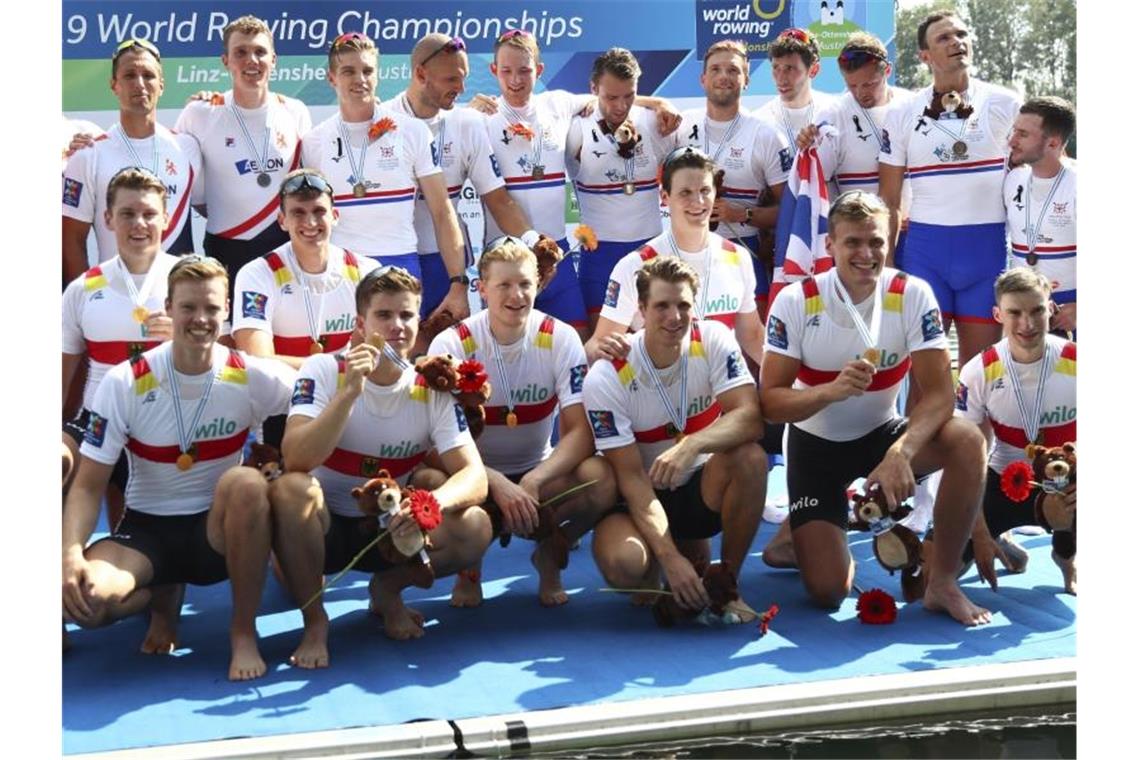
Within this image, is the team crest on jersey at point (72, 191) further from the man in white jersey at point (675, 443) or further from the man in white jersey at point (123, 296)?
the man in white jersey at point (675, 443)

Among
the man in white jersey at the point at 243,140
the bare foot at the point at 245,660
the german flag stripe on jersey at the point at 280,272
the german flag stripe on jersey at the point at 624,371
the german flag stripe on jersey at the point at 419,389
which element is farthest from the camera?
the man in white jersey at the point at 243,140

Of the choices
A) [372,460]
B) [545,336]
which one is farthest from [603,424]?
[372,460]

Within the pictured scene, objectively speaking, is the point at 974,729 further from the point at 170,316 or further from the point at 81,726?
the point at 170,316

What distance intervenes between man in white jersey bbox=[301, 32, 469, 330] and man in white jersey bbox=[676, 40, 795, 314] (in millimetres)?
1362

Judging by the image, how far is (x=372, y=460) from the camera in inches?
209

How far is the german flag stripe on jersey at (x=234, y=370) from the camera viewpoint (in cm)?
516

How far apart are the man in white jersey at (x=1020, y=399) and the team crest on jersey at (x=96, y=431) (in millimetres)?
3259

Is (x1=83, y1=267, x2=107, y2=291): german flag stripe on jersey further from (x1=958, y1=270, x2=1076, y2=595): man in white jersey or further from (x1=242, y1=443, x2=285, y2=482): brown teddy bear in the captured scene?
(x1=958, y1=270, x2=1076, y2=595): man in white jersey

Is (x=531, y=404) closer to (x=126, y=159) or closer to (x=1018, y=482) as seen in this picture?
(x=1018, y=482)

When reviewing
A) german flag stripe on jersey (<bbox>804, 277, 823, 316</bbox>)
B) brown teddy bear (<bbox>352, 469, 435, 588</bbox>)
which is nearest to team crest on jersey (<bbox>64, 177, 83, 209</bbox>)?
brown teddy bear (<bbox>352, 469, 435, 588</bbox>)

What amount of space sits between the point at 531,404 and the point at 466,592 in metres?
0.79

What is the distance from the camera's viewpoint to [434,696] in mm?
4633

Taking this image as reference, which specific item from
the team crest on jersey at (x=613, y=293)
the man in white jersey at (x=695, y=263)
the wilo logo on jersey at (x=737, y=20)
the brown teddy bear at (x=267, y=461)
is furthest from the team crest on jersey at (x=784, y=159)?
the brown teddy bear at (x=267, y=461)

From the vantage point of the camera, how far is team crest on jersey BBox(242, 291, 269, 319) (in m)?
5.86
